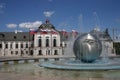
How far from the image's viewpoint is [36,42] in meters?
84.9

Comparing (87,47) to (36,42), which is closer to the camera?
(87,47)

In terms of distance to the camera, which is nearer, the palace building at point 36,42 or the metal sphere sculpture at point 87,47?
the metal sphere sculpture at point 87,47

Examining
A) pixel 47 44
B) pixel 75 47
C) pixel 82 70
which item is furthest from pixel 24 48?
pixel 82 70

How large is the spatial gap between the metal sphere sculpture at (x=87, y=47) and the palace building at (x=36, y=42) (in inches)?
2206

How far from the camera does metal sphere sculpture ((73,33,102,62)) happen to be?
25172 millimetres

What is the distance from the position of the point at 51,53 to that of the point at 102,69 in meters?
63.4

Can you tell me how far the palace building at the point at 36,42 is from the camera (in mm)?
83875

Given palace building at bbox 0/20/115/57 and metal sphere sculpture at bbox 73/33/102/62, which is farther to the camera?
palace building at bbox 0/20/115/57

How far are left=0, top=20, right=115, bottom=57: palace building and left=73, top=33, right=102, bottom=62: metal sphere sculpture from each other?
184ft

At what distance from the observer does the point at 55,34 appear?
280ft

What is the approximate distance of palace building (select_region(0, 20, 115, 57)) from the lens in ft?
275

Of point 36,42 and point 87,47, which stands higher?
point 36,42

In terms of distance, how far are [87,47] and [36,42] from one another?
60891mm

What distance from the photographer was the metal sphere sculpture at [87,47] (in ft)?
82.6
